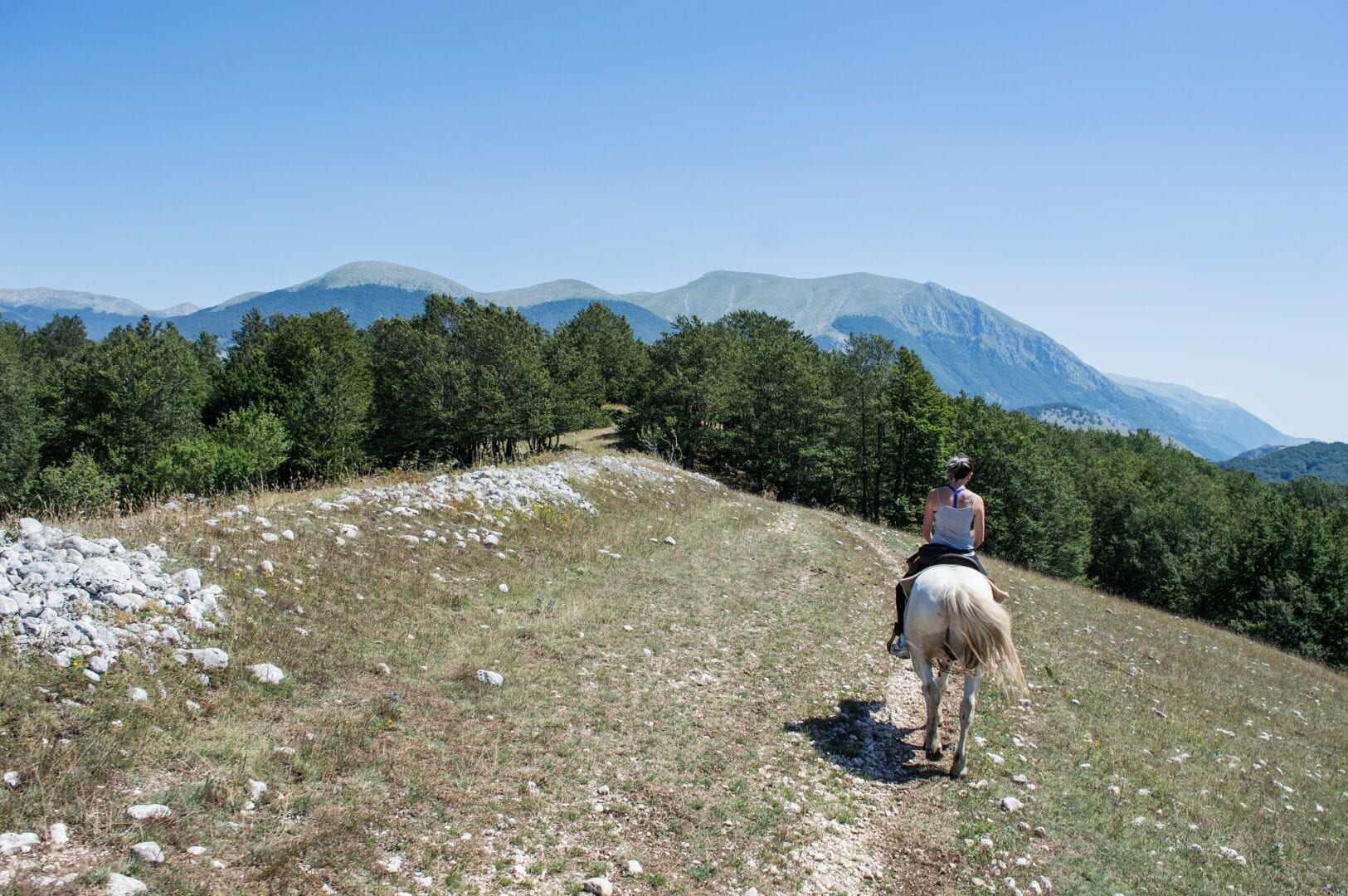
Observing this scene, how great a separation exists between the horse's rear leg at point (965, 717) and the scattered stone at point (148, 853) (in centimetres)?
889

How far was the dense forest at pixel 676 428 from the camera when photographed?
42875 mm

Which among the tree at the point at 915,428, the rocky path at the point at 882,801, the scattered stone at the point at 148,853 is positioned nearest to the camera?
the scattered stone at the point at 148,853

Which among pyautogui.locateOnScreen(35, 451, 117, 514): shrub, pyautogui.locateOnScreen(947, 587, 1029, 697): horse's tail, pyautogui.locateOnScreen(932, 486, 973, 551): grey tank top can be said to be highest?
pyautogui.locateOnScreen(932, 486, 973, 551): grey tank top

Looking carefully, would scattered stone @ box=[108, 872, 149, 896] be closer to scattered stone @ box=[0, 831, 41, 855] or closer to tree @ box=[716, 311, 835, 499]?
→ scattered stone @ box=[0, 831, 41, 855]

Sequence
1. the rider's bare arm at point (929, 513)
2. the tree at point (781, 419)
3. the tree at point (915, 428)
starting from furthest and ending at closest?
the tree at point (781, 419) < the tree at point (915, 428) < the rider's bare arm at point (929, 513)

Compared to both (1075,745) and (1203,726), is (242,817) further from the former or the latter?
(1203,726)

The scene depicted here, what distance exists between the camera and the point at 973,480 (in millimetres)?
60844

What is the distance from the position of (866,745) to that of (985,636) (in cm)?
238

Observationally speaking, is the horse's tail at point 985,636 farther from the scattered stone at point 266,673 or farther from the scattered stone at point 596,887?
the scattered stone at point 266,673

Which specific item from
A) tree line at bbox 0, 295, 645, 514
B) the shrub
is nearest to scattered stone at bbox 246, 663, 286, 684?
tree line at bbox 0, 295, 645, 514

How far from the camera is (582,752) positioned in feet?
25.4

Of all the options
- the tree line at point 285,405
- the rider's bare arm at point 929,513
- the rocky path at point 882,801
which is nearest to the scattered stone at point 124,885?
the rocky path at point 882,801

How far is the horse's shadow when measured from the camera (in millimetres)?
8773

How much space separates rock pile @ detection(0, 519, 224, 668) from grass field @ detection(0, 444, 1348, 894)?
0.35 metres
